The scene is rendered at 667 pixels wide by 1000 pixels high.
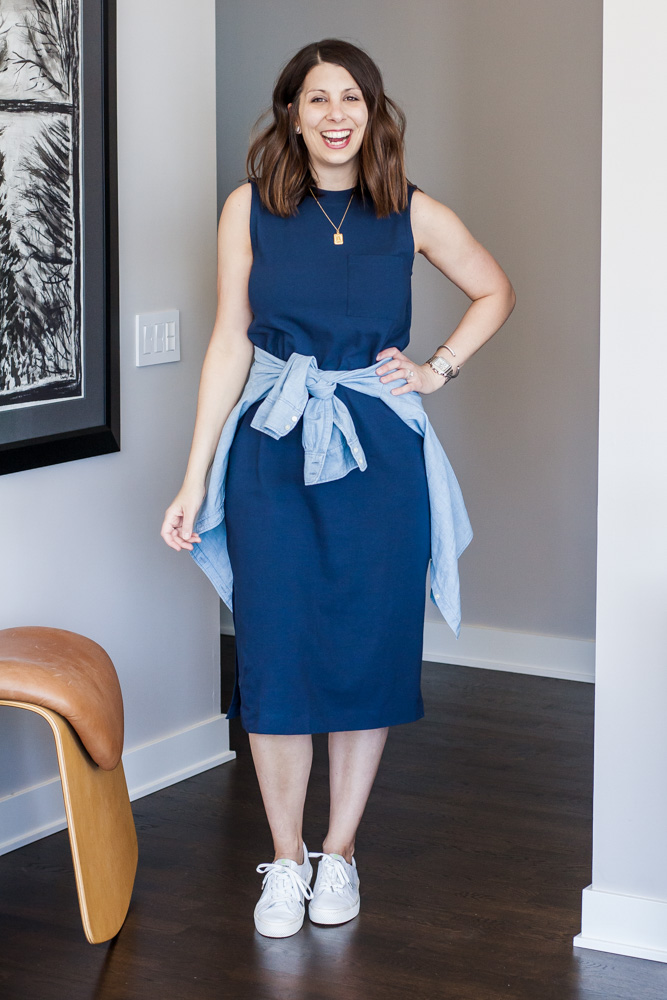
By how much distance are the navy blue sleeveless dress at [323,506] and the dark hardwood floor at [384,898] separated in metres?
0.40

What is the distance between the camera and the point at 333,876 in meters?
2.29

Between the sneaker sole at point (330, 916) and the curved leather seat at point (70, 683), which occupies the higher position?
the curved leather seat at point (70, 683)

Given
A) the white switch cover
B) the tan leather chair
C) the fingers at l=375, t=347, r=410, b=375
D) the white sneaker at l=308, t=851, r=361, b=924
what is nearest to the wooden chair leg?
the tan leather chair

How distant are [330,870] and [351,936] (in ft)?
0.43

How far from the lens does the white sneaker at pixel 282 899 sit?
7.28 ft

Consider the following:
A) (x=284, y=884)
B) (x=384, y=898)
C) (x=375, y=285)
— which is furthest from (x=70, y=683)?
(x=375, y=285)

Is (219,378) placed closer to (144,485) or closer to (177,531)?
(177,531)

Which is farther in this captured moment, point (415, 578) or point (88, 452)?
point (88, 452)

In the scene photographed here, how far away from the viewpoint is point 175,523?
2.26 metres

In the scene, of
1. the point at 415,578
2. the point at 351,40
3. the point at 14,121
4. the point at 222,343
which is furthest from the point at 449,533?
the point at 351,40

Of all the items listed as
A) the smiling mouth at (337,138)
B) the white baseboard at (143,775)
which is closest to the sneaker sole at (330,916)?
the white baseboard at (143,775)

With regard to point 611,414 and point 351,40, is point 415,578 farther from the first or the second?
point 351,40

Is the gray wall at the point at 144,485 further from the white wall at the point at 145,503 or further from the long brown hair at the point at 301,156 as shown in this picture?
the long brown hair at the point at 301,156

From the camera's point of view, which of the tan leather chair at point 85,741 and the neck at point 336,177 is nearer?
the tan leather chair at point 85,741
